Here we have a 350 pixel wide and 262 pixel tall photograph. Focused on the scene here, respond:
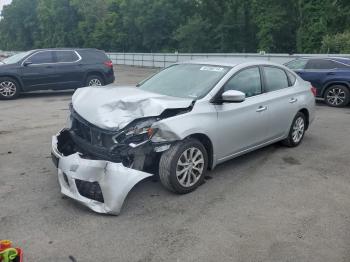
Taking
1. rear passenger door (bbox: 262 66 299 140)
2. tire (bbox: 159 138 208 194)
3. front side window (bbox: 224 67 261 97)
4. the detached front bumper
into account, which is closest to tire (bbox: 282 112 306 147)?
rear passenger door (bbox: 262 66 299 140)

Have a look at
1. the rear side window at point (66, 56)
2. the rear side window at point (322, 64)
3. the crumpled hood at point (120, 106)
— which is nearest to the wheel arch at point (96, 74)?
the rear side window at point (66, 56)

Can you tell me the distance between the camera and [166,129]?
434 centimetres

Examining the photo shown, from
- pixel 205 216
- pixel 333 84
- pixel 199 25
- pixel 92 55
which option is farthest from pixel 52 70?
pixel 199 25

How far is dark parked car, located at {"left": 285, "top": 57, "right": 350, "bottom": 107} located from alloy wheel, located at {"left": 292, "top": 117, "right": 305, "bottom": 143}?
5.28 m

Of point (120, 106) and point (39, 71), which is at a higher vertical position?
point (120, 106)

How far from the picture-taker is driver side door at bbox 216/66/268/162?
5.03 metres

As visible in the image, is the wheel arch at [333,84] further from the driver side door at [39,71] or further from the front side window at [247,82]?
the driver side door at [39,71]

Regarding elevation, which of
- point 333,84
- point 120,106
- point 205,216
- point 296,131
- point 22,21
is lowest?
point 205,216

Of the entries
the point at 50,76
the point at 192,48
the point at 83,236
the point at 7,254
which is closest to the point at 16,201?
the point at 83,236

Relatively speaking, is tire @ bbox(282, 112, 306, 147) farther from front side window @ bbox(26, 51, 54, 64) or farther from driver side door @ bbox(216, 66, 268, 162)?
front side window @ bbox(26, 51, 54, 64)

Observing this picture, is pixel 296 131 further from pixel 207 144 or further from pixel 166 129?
pixel 166 129

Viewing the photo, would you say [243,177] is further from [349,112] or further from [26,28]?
[26,28]

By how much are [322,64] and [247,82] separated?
725cm

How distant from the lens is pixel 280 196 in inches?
183
